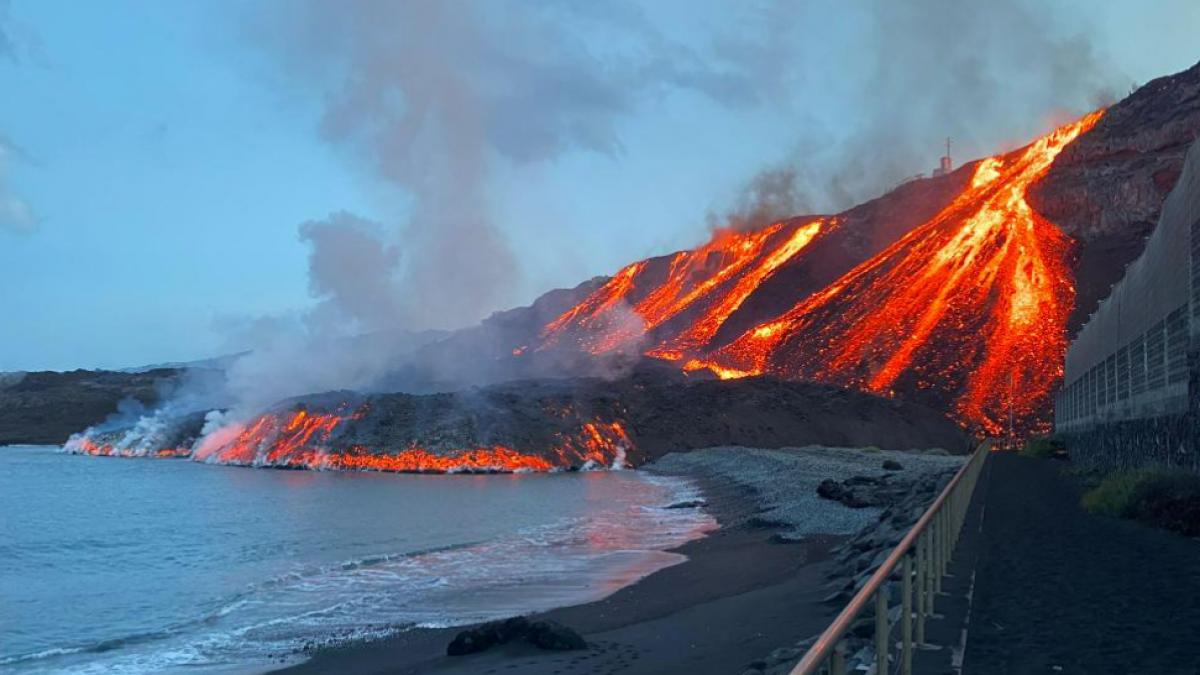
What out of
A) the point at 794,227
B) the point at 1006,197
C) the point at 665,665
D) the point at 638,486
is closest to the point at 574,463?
the point at 638,486

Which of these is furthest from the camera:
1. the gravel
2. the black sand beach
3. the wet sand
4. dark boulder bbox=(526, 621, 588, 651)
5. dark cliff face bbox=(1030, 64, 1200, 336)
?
dark cliff face bbox=(1030, 64, 1200, 336)

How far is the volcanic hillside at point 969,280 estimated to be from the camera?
108375 mm

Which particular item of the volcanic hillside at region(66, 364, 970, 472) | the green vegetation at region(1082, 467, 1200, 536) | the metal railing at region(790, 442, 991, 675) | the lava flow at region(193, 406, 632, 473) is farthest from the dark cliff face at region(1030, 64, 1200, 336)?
the metal railing at region(790, 442, 991, 675)

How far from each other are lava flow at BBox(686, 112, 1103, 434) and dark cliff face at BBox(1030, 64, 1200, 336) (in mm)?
3093

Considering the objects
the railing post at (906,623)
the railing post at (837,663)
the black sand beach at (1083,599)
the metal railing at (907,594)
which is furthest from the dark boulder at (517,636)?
the railing post at (837,663)

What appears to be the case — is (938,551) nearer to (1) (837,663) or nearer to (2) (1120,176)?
(1) (837,663)

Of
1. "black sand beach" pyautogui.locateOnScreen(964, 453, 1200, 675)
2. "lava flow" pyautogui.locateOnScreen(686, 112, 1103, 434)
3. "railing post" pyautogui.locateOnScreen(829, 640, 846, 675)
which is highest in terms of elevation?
"lava flow" pyautogui.locateOnScreen(686, 112, 1103, 434)

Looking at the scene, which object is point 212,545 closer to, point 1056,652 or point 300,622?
point 300,622

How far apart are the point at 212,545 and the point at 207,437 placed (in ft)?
262

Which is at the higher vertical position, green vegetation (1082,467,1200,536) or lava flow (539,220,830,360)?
lava flow (539,220,830,360)

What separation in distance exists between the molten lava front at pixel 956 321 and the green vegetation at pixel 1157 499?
78062mm

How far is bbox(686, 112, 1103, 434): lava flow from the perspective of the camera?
105 meters

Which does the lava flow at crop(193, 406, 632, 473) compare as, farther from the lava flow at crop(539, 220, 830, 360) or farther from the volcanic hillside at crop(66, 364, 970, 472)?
the lava flow at crop(539, 220, 830, 360)

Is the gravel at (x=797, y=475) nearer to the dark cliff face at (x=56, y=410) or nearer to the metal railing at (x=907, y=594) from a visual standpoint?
the metal railing at (x=907, y=594)
